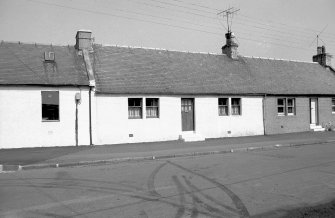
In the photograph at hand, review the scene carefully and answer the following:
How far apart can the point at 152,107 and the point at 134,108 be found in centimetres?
124

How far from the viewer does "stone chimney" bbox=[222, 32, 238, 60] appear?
91.9 feet

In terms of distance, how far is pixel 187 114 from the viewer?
21.7 meters

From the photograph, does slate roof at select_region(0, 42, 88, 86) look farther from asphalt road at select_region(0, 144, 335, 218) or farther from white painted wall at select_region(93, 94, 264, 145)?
asphalt road at select_region(0, 144, 335, 218)

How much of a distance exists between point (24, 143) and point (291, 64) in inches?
987

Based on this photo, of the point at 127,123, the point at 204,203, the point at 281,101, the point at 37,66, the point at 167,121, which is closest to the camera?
the point at 204,203

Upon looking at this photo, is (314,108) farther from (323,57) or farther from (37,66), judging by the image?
(37,66)

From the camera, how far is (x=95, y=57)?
70.0 ft

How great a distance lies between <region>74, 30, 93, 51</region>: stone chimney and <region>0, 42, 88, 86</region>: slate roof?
0.59 meters

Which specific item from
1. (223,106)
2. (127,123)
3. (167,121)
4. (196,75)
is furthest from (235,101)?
(127,123)

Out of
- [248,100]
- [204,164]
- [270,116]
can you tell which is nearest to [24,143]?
[204,164]

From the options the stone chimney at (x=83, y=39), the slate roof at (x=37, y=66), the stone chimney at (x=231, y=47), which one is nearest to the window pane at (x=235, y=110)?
the stone chimney at (x=231, y=47)

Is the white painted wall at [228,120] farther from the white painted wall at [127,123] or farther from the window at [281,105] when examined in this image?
the window at [281,105]

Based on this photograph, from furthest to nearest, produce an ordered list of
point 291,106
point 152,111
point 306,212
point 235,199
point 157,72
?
1. point 291,106
2. point 157,72
3. point 152,111
4. point 235,199
5. point 306,212

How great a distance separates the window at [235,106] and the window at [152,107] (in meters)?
6.25
